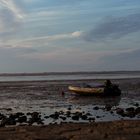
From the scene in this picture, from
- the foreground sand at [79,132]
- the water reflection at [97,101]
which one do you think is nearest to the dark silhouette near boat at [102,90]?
the water reflection at [97,101]

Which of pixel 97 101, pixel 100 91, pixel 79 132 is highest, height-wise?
pixel 79 132

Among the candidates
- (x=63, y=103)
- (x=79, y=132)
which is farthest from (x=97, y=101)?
(x=79, y=132)

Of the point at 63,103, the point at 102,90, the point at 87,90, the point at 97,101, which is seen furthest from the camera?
the point at 87,90

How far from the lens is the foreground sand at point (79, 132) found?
461 inches

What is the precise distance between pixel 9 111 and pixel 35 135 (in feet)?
75.1

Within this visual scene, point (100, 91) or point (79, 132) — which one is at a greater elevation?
point (79, 132)

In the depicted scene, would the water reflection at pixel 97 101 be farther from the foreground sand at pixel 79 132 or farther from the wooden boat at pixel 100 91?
the foreground sand at pixel 79 132

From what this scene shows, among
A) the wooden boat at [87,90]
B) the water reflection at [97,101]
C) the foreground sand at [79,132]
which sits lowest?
the water reflection at [97,101]

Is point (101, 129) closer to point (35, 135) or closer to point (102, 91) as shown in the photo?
point (35, 135)

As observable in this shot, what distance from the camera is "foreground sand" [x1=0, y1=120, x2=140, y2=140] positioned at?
11.7 meters

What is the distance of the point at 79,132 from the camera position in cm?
1248

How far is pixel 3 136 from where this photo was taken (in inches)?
479

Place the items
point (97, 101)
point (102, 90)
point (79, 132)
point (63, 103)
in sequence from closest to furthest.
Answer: point (79, 132) → point (63, 103) → point (97, 101) → point (102, 90)

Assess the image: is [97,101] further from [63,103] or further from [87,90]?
[87,90]
